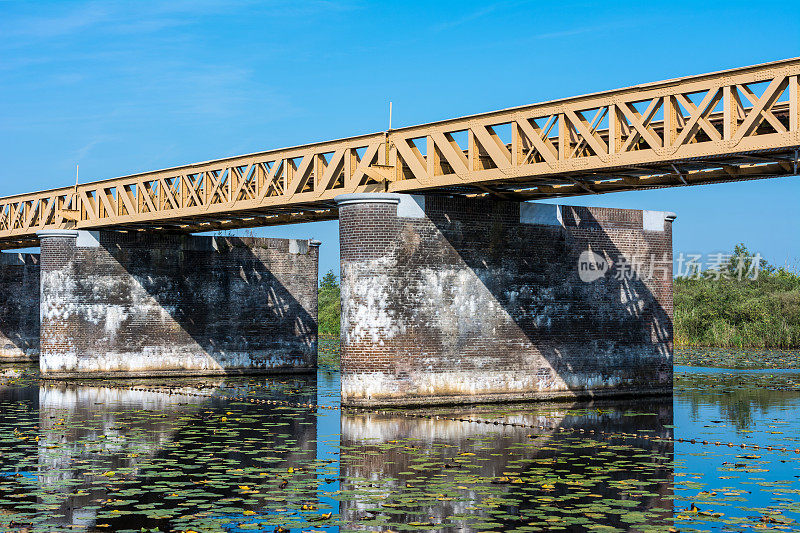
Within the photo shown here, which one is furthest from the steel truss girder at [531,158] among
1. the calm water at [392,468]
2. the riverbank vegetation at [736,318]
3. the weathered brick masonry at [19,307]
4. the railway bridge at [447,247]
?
the riverbank vegetation at [736,318]

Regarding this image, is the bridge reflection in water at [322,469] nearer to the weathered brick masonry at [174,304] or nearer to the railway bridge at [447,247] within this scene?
the railway bridge at [447,247]

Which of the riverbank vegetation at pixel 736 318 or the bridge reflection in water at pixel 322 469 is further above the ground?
the riverbank vegetation at pixel 736 318

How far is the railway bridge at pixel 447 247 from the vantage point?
17156mm

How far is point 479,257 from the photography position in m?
21.5

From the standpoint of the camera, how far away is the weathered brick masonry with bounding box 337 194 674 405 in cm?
2017

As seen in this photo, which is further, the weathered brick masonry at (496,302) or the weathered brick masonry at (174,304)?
the weathered brick masonry at (174,304)

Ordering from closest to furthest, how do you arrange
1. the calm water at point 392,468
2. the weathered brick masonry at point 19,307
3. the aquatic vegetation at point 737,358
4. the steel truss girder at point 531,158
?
1. the calm water at point 392,468
2. the steel truss girder at point 531,158
3. the aquatic vegetation at point 737,358
4. the weathered brick masonry at point 19,307

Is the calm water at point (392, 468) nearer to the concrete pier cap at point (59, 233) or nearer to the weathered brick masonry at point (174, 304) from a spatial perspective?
the weathered brick masonry at point (174, 304)

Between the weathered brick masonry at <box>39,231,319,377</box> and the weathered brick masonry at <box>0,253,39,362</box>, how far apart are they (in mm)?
11238

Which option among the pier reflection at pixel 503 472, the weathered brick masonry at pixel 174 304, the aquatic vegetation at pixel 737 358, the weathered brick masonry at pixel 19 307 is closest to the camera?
the pier reflection at pixel 503 472

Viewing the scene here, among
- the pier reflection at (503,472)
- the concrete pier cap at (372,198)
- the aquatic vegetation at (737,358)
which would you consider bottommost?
the pier reflection at (503,472)

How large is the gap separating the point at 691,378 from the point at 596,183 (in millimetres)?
11411

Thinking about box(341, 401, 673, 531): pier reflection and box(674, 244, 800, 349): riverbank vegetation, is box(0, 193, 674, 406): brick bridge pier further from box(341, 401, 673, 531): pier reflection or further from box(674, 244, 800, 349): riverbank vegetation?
box(674, 244, 800, 349): riverbank vegetation

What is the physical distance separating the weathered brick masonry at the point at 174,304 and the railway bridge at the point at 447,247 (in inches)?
2.1
